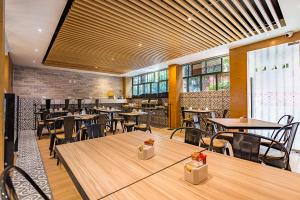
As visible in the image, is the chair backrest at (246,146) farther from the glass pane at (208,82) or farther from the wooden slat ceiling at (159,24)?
the glass pane at (208,82)

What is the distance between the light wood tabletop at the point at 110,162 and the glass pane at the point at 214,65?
20.1 ft

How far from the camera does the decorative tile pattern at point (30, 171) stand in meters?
2.48

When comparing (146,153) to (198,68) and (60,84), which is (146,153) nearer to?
(198,68)

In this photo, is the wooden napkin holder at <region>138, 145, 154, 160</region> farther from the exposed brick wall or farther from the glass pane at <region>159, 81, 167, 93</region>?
the exposed brick wall

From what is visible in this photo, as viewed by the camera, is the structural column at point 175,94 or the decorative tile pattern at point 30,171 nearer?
the decorative tile pattern at point 30,171

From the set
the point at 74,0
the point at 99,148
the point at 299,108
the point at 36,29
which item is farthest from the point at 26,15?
the point at 299,108

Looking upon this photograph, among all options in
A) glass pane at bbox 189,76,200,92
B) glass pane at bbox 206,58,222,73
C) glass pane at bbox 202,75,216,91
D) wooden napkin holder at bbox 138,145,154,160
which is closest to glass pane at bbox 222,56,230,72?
glass pane at bbox 206,58,222,73

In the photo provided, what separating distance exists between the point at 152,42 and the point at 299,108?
4.45 metres

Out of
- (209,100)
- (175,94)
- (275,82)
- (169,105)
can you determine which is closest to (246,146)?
(275,82)

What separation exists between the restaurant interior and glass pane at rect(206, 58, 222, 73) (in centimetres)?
5

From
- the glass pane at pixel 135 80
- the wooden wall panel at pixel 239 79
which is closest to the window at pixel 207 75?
the wooden wall panel at pixel 239 79

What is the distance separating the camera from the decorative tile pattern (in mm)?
2482

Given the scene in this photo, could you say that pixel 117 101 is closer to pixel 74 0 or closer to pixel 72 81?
pixel 72 81

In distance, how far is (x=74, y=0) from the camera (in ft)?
9.82
